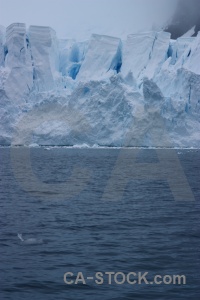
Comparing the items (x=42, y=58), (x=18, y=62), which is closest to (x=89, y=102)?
(x=42, y=58)

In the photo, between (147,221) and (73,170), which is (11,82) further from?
(147,221)

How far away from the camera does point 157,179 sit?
17.0 metres

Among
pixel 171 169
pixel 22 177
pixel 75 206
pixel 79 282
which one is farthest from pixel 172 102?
pixel 79 282

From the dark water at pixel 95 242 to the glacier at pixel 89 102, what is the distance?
22723 millimetres

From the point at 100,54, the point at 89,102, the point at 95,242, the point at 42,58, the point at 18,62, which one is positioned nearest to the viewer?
the point at 95,242

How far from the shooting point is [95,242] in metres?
7.34

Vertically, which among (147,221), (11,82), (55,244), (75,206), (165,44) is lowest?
(11,82)

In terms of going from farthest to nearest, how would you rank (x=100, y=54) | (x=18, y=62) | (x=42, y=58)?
(x=100, y=54) → (x=42, y=58) → (x=18, y=62)

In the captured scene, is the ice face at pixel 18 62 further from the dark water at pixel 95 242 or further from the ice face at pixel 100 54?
the dark water at pixel 95 242

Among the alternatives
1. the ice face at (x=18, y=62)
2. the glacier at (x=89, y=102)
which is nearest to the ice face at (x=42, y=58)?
the glacier at (x=89, y=102)

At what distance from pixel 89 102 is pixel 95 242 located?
95.3 ft

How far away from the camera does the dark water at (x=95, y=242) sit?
17.9ft

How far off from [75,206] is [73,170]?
8700 millimetres

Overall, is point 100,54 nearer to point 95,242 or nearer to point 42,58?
point 42,58
